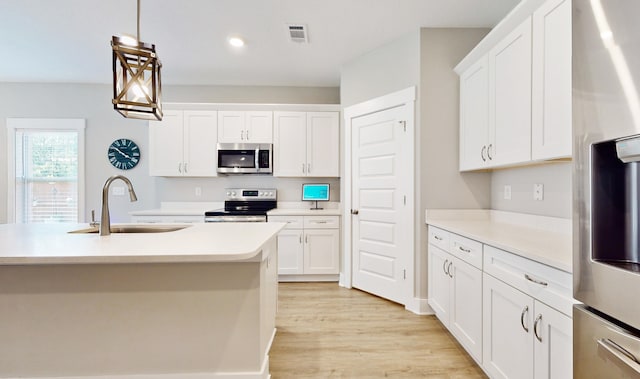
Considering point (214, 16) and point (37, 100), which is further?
point (37, 100)

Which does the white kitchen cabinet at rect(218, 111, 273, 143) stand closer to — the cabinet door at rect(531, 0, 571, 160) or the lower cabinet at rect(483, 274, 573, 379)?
the cabinet door at rect(531, 0, 571, 160)

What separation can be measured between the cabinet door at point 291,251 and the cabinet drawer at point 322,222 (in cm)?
15

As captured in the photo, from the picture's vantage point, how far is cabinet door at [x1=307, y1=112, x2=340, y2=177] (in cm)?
401

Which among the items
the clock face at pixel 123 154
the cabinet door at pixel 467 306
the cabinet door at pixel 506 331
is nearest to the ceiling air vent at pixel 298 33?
the cabinet door at pixel 467 306

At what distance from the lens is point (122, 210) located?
4.39m

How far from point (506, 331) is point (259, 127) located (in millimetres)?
3440

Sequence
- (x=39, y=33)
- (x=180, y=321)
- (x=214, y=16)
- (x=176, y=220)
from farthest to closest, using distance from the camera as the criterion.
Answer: (x=176, y=220) < (x=39, y=33) < (x=214, y=16) < (x=180, y=321)

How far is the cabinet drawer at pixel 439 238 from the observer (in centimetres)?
236


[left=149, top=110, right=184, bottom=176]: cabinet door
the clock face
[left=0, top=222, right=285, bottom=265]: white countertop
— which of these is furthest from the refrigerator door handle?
the clock face

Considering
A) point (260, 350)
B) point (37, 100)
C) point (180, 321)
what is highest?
point (37, 100)

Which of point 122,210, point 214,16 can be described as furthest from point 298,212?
point 122,210

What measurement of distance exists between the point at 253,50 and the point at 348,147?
59.8 inches

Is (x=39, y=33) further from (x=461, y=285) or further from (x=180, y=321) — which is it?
(x=461, y=285)

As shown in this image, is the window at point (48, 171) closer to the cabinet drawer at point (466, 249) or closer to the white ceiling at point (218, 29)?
the white ceiling at point (218, 29)
